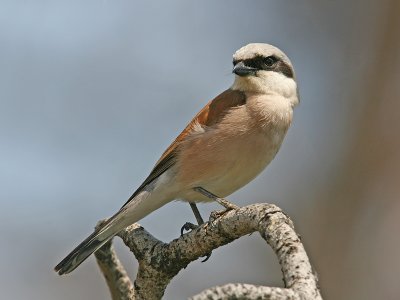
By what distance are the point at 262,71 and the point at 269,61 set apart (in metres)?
0.10

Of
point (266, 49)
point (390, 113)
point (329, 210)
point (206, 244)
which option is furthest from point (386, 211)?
point (206, 244)

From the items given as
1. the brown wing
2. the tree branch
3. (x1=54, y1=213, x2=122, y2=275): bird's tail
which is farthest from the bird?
the tree branch

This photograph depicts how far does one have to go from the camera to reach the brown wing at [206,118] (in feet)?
15.1

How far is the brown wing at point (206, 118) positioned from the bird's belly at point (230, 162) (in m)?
0.15

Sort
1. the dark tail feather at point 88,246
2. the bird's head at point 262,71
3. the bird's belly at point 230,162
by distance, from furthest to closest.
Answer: the bird's head at point 262,71, the bird's belly at point 230,162, the dark tail feather at point 88,246

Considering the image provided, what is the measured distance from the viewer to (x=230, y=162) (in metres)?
4.42

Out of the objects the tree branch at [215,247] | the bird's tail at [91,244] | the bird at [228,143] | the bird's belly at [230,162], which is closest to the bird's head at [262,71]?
the bird at [228,143]

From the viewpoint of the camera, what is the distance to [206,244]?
3178 millimetres

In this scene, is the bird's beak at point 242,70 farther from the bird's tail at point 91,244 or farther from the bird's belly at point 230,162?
the bird's tail at point 91,244

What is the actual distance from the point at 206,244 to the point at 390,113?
13.2 ft

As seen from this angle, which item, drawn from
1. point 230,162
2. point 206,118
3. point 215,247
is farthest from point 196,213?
point 215,247

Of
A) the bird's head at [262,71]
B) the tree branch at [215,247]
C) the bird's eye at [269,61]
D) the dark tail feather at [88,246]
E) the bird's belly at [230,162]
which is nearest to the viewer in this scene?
the tree branch at [215,247]

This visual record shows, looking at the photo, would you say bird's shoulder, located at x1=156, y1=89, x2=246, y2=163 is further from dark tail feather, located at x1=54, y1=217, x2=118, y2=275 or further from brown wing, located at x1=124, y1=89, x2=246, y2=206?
dark tail feather, located at x1=54, y1=217, x2=118, y2=275

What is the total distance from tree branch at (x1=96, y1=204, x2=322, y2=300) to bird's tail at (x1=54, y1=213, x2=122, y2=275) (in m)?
0.13
